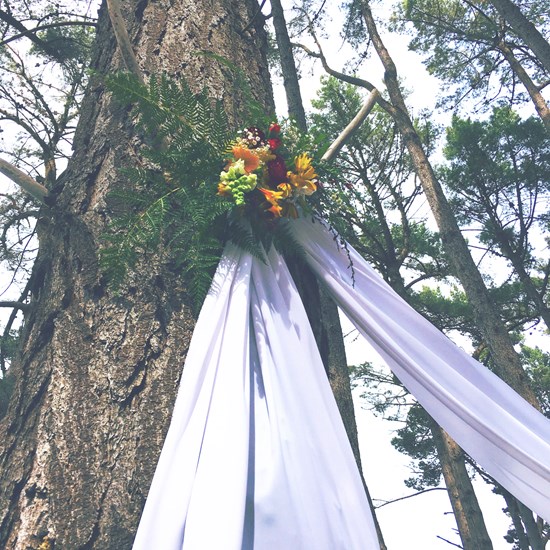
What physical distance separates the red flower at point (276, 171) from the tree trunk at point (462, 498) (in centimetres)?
614

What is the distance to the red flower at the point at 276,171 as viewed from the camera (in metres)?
1.49

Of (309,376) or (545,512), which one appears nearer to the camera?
(309,376)

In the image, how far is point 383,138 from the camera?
9680mm

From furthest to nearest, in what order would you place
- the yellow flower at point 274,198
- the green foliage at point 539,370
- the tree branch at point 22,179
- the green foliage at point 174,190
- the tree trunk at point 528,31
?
the green foliage at point 539,370
the tree trunk at point 528,31
the tree branch at point 22,179
the yellow flower at point 274,198
the green foliage at point 174,190

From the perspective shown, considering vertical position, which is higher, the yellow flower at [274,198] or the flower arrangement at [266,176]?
the flower arrangement at [266,176]

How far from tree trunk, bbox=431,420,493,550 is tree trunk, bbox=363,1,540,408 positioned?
111 centimetres

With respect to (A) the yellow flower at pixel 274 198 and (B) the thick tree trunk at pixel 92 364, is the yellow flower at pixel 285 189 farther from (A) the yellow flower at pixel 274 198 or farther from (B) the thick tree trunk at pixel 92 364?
(B) the thick tree trunk at pixel 92 364

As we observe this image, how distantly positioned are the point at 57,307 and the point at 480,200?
990cm

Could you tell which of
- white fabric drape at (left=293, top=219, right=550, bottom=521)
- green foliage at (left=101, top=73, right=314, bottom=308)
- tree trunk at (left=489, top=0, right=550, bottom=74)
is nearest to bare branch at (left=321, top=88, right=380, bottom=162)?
white fabric drape at (left=293, top=219, right=550, bottom=521)

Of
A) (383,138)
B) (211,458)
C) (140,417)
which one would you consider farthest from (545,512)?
(383,138)

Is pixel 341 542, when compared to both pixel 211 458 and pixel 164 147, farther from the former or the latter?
pixel 164 147

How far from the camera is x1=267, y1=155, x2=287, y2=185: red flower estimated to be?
1491mm

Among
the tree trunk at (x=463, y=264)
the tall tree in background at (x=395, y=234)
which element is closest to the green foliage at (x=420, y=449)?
the tall tree in background at (x=395, y=234)

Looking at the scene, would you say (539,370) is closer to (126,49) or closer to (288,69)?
(288,69)
